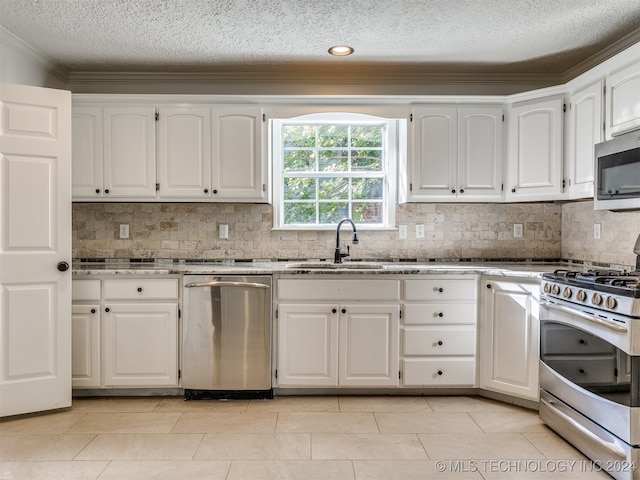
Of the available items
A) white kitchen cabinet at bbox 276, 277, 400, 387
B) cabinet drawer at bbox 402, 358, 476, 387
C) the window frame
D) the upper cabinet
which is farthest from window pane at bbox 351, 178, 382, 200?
cabinet drawer at bbox 402, 358, 476, 387

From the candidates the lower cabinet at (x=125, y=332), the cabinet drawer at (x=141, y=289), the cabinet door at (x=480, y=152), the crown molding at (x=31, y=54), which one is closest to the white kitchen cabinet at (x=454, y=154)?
the cabinet door at (x=480, y=152)

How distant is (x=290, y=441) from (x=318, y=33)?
2.45 meters

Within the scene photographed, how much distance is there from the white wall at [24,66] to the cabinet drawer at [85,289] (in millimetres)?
1381

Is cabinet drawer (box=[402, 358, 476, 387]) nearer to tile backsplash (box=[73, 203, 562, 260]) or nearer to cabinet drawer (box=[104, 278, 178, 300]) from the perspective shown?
tile backsplash (box=[73, 203, 562, 260])

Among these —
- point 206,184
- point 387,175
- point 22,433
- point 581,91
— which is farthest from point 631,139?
point 22,433

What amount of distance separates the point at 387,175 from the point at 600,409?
222 centimetres

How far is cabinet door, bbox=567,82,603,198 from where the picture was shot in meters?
2.89

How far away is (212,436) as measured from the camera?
8.48ft

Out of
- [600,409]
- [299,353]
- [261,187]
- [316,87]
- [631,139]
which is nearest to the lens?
[600,409]

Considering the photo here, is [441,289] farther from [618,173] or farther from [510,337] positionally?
[618,173]

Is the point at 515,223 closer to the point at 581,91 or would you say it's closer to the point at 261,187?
the point at 581,91

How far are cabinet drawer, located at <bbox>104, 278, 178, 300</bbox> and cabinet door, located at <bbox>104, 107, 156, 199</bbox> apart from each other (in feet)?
2.16

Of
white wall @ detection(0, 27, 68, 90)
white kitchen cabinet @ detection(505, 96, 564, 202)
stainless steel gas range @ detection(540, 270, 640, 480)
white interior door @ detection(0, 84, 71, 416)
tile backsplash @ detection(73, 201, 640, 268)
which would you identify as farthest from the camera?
tile backsplash @ detection(73, 201, 640, 268)

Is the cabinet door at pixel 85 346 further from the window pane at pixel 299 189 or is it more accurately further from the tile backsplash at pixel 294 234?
the window pane at pixel 299 189
